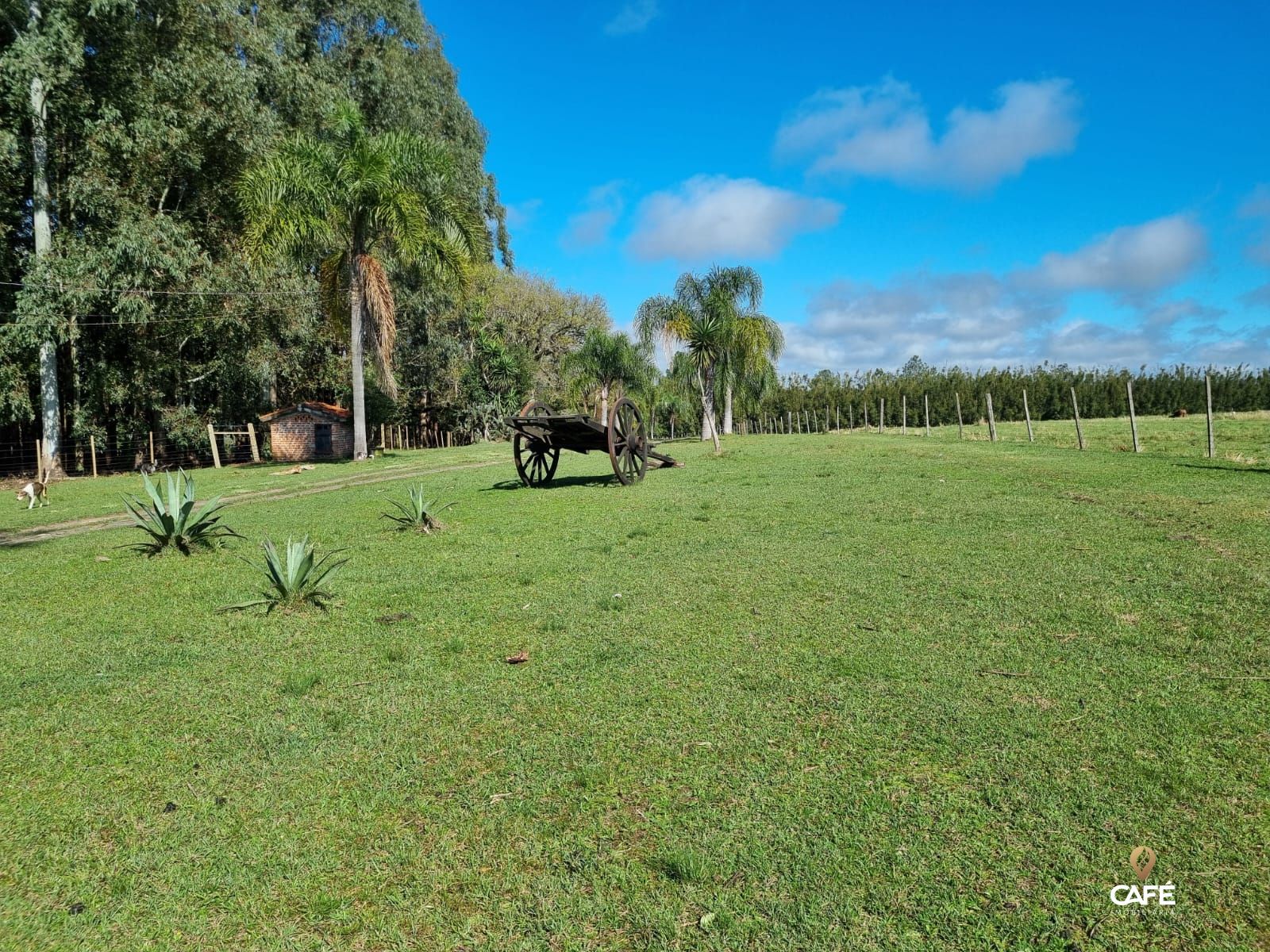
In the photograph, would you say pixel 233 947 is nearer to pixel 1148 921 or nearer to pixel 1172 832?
pixel 1148 921

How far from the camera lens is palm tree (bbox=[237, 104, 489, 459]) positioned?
1988 centimetres

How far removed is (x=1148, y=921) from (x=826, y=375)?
3225 inches

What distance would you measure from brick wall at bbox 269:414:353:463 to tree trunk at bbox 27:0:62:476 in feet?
30.4

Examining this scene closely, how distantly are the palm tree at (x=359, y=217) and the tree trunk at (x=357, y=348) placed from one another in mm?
28

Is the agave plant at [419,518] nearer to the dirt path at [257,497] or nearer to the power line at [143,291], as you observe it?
the dirt path at [257,497]

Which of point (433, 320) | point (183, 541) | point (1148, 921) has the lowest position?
point (1148, 921)

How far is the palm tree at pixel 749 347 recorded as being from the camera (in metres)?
30.5

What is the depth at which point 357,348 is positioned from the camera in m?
21.7

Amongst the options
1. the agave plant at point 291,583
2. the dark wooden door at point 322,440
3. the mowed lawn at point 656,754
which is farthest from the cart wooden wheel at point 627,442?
the dark wooden door at point 322,440

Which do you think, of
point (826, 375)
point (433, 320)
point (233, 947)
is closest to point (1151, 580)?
point (233, 947)

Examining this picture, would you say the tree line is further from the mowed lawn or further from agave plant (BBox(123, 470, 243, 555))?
the mowed lawn

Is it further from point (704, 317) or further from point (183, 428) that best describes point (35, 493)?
point (704, 317)

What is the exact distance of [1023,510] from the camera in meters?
8.49

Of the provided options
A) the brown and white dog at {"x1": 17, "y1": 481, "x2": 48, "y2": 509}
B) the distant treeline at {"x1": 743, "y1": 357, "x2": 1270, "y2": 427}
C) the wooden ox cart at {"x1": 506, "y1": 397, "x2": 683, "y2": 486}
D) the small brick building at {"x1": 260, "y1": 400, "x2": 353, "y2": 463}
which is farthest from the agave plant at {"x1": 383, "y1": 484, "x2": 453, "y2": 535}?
the distant treeline at {"x1": 743, "y1": 357, "x2": 1270, "y2": 427}
